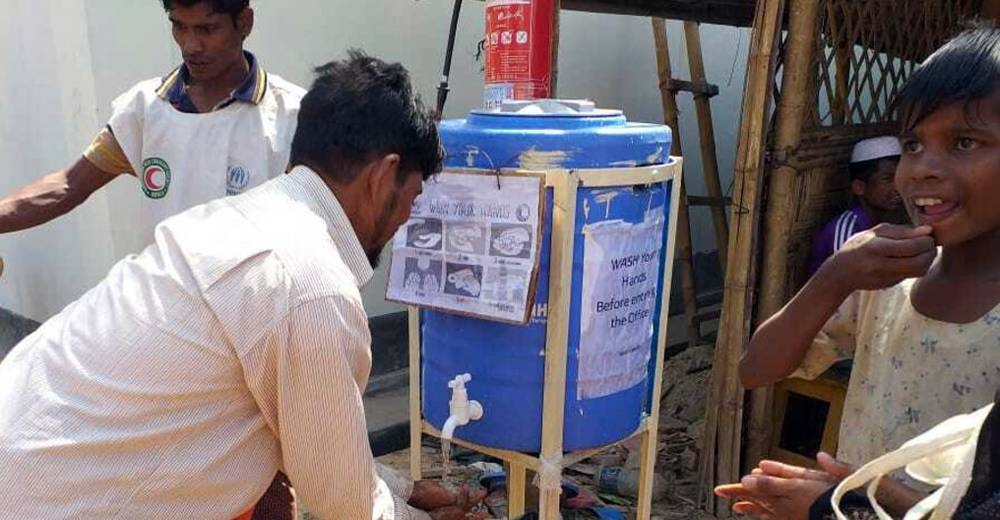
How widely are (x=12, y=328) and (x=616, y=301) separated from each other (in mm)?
3928

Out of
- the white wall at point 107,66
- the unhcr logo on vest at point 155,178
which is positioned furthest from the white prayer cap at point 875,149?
the unhcr logo on vest at point 155,178

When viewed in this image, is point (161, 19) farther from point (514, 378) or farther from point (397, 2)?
point (514, 378)

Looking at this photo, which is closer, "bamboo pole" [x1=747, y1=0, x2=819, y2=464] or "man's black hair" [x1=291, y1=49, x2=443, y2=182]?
"man's black hair" [x1=291, y1=49, x2=443, y2=182]

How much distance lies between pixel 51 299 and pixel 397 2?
7.79 feet

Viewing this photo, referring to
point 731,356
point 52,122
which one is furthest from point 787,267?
point 52,122

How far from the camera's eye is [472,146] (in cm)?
195

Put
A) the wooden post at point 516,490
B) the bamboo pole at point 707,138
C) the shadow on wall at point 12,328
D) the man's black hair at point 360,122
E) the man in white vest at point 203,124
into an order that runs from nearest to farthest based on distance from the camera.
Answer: the man's black hair at point 360,122
the man in white vest at point 203,124
the wooden post at point 516,490
the bamboo pole at point 707,138
the shadow on wall at point 12,328

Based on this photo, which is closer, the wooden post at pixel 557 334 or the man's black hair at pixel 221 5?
the wooden post at pixel 557 334

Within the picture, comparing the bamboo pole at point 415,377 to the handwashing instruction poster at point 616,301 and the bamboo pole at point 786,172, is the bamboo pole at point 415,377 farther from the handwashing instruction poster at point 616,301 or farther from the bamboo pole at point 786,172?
the bamboo pole at point 786,172

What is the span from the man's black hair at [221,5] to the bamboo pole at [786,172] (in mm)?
1880

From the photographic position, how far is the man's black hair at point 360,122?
1.41 m

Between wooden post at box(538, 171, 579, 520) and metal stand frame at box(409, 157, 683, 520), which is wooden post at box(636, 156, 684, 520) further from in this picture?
wooden post at box(538, 171, 579, 520)

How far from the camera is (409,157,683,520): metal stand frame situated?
6.22ft

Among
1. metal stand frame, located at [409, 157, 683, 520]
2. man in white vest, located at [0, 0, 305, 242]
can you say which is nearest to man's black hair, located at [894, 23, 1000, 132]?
metal stand frame, located at [409, 157, 683, 520]
